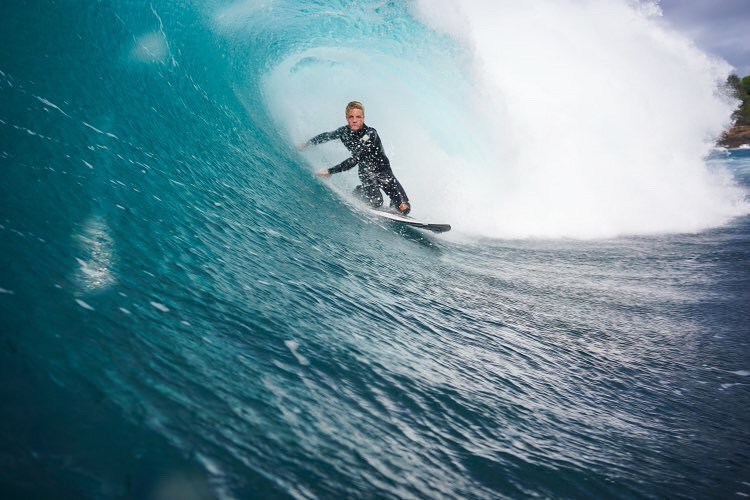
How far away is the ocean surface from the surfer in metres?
0.47

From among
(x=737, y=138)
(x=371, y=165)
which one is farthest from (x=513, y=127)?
(x=737, y=138)

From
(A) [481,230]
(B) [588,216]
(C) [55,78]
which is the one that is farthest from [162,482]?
(B) [588,216]

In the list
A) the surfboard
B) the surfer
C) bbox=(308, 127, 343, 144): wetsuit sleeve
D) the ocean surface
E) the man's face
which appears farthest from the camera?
Answer: bbox=(308, 127, 343, 144): wetsuit sleeve

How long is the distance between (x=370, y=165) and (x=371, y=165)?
0.7 inches

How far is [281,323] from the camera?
2.65 meters

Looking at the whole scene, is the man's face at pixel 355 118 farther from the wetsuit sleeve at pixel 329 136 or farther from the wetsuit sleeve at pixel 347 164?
the wetsuit sleeve at pixel 347 164

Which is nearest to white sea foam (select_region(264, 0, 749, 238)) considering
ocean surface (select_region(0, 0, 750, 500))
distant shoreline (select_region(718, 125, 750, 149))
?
ocean surface (select_region(0, 0, 750, 500))

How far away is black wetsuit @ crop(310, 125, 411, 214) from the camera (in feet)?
23.9

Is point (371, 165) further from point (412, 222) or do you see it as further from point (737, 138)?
point (737, 138)

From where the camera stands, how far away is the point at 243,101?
9.77m

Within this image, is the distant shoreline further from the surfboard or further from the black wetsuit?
the black wetsuit

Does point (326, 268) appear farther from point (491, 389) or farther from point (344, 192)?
point (344, 192)

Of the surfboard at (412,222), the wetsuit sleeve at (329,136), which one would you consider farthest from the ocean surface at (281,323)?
the wetsuit sleeve at (329,136)

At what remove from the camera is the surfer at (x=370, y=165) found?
724cm
